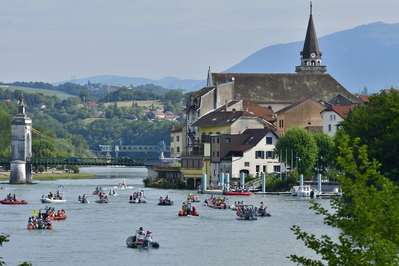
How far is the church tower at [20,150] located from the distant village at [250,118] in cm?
1709

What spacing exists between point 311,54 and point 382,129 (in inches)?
4045

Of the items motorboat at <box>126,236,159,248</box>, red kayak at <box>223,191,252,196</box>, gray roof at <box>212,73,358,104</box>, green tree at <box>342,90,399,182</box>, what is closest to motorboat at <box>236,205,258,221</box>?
green tree at <box>342,90,399,182</box>

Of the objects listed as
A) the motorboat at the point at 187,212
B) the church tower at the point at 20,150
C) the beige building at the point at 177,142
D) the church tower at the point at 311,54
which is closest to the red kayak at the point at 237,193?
the motorboat at the point at 187,212

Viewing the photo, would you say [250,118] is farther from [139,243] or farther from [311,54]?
[139,243]

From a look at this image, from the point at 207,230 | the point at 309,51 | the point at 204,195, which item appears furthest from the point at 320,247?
the point at 309,51

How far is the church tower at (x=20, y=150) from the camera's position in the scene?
17625 cm

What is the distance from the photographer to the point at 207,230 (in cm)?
8350

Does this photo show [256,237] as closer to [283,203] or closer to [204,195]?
[283,203]

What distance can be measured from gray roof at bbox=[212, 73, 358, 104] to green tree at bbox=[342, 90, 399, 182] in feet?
245

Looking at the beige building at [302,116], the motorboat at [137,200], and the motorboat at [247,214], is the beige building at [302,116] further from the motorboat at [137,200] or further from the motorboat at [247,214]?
the motorboat at [247,214]

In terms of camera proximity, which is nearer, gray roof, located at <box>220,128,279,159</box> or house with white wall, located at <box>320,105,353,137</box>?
gray roof, located at <box>220,128,279,159</box>

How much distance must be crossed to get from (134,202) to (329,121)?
3887 centimetres

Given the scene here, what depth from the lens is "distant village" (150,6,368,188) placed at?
144 m

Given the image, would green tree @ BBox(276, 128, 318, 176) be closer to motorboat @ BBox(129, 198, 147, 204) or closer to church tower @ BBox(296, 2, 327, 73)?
motorboat @ BBox(129, 198, 147, 204)
